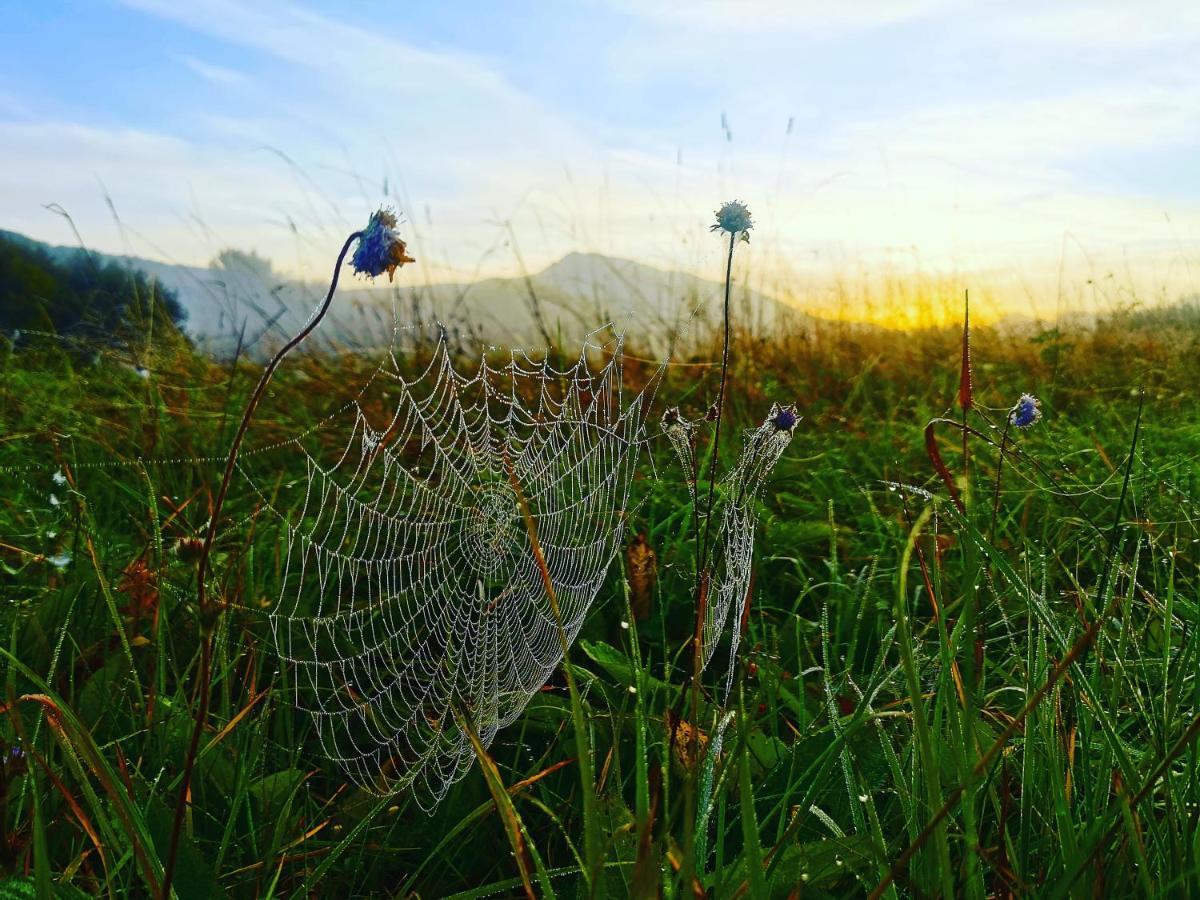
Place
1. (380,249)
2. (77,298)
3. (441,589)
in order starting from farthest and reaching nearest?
(77,298) → (441,589) → (380,249)

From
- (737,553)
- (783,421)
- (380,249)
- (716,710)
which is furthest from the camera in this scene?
(737,553)

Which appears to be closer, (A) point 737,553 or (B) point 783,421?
(B) point 783,421

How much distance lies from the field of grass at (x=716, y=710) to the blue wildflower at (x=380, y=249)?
1.30ft

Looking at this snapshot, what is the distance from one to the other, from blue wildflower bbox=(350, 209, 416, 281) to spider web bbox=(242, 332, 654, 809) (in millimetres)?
998

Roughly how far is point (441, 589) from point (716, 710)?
1.79 m

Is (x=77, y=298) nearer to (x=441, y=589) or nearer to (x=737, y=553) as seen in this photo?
(x=441, y=589)

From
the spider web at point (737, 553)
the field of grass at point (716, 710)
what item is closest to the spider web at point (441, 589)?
the field of grass at point (716, 710)

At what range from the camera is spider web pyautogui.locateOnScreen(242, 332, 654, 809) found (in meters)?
2.32

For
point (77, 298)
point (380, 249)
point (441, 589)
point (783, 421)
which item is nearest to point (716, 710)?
point (783, 421)

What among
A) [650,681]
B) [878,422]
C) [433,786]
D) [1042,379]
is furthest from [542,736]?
[1042,379]

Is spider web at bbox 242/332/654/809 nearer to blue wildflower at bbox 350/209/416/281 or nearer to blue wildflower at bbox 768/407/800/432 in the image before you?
blue wildflower at bbox 768/407/800/432

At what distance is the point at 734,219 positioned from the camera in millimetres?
1392

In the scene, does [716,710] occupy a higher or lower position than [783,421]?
lower

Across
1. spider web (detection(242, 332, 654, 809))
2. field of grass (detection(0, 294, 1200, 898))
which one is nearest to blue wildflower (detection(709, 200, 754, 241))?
field of grass (detection(0, 294, 1200, 898))
